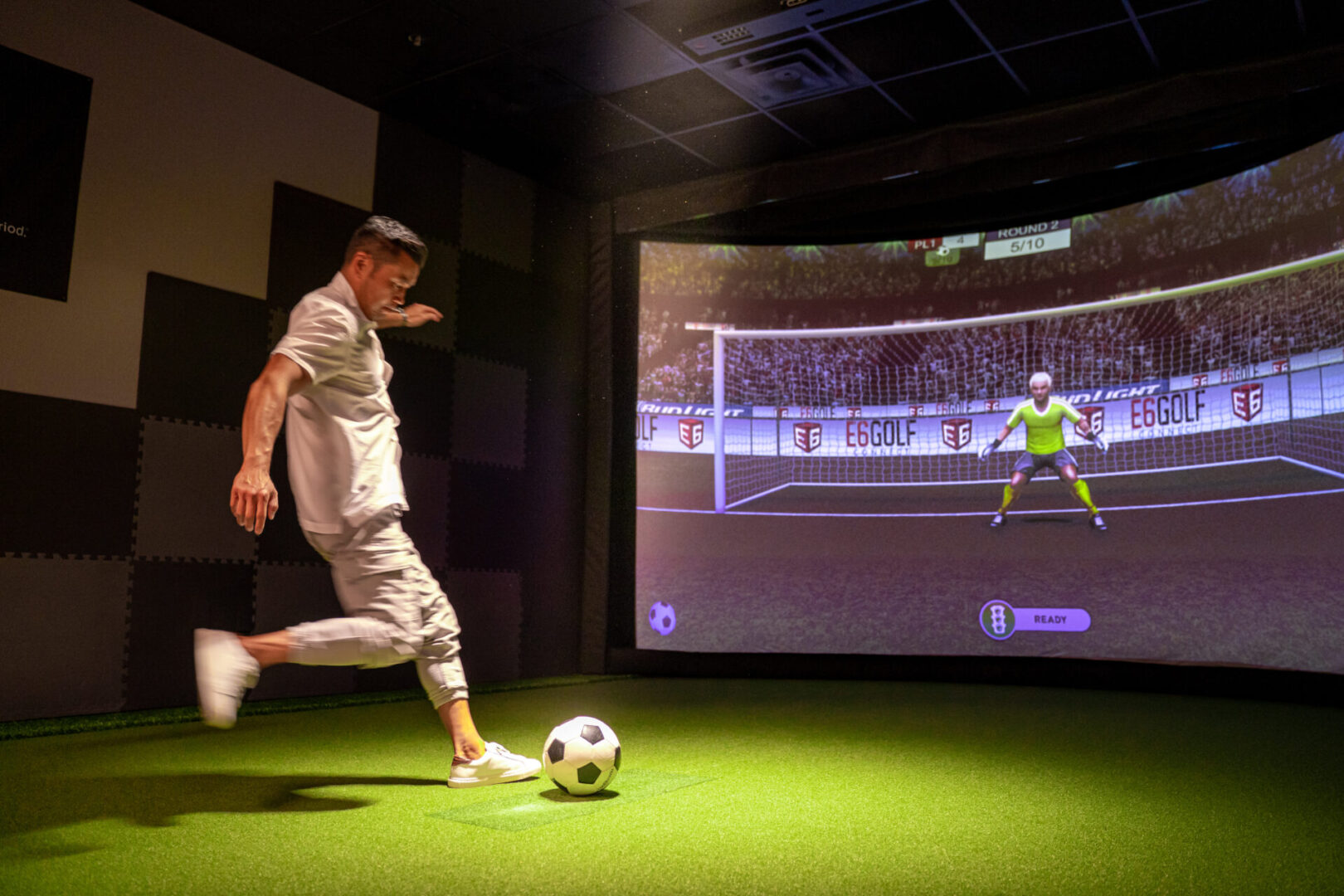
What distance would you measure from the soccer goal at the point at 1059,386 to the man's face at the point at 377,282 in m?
3.73

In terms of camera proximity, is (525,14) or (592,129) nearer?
(525,14)

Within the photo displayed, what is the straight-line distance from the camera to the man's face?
2.44 metres

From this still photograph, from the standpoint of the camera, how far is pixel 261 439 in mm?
2047

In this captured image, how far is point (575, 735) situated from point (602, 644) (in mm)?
3716

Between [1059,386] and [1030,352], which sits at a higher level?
[1030,352]

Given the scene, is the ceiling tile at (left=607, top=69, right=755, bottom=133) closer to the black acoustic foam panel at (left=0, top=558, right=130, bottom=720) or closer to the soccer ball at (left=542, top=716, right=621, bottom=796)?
the black acoustic foam panel at (left=0, top=558, right=130, bottom=720)

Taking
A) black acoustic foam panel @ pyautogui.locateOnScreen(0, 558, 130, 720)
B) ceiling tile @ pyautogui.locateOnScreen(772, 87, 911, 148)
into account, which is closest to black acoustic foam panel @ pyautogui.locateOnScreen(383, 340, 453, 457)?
black acoustic foam panel @ pyautogui.locateOnScreen(0, 558, 130, 720)

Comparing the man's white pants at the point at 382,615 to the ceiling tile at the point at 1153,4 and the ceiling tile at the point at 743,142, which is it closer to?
the ceiling tile at the point at 743,142

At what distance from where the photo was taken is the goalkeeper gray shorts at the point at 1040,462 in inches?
206

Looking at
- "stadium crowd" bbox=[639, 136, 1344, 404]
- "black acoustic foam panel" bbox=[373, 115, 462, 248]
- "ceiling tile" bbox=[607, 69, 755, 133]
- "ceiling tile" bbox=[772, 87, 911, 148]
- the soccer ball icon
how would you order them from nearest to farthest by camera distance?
"stadium crowd" bbox=[639, 136, 1344, 404] < "ceiling tile" bbox=[607, 69, 755, 133] < "ceiling tile" bbox=[772, 87, 911, 148] < "black acoustic foam panel" bbox=[373, 115, 462, 248] < the soccer ball icon

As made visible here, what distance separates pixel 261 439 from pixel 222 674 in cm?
51

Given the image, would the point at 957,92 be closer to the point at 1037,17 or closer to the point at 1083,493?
the point at 1037,17

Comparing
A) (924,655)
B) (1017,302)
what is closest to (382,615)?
(924,655)

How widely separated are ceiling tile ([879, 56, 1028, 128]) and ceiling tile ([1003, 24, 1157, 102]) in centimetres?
10
